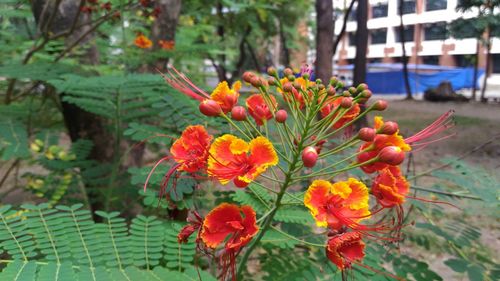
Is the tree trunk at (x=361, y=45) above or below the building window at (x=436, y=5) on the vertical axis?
below

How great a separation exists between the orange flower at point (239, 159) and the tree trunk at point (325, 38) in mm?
4604

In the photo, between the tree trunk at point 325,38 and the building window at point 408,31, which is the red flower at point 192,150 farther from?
the building window at point 408,31

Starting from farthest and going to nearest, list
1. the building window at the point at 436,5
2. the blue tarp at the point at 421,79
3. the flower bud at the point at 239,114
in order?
the blue tarp at the point at 421,79
the building window at the point at 436,5
the flower bud at the point at 239,114

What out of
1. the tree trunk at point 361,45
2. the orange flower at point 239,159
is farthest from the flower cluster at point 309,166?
the tree trunk at point 361,45

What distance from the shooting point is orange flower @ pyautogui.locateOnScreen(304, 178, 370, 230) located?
2.82ft

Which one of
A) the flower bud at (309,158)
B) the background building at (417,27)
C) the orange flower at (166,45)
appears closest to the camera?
the flower bud at (309,158)

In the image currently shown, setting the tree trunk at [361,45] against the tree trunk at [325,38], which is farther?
the tree trunk at [361,45]

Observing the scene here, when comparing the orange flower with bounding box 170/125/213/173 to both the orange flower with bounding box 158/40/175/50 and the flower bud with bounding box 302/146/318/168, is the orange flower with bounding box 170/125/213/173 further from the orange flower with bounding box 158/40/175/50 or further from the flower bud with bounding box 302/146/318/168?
the orange flower with bounding box 158/40/175/50

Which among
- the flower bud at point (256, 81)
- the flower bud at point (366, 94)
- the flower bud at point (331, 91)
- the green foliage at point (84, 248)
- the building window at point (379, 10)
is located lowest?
the green foliage at point (84, 248)

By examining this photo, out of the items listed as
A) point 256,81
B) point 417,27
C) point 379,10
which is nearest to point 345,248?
point 256,81

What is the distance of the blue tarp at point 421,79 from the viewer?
1612 centimetres

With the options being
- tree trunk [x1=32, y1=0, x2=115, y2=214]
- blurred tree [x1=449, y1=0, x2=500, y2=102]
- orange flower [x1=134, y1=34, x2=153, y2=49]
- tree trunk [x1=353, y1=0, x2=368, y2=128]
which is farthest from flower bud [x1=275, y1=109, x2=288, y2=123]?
blurred tree [x1=449, y1=0, x2=500, y2=102]

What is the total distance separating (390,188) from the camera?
35.8 inches

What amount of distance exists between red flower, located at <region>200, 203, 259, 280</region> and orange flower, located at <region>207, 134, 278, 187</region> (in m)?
0.07
